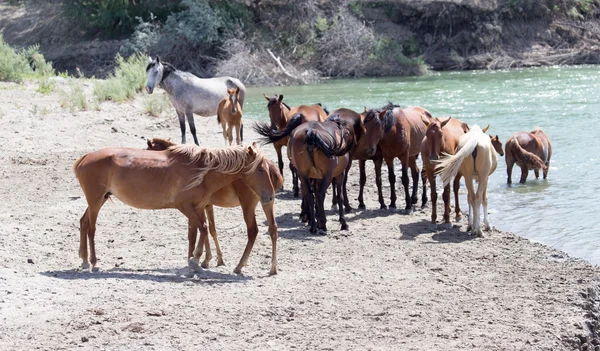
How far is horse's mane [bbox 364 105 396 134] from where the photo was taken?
11.3 metres

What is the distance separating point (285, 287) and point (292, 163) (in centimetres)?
466

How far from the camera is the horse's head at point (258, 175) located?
7.69 m

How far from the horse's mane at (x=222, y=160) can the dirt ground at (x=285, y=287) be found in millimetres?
1034

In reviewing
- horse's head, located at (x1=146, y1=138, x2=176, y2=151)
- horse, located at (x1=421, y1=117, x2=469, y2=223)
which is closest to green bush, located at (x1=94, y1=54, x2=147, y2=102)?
horse, located at (x1=421, y1=117, x2=469, y2=223)

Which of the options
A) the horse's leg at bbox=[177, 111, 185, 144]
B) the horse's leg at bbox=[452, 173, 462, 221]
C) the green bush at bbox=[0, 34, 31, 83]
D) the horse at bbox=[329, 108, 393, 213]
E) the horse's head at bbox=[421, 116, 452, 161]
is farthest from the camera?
the green bush at bbox=[0, 34, 31, 83]

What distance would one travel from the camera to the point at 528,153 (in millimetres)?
13930

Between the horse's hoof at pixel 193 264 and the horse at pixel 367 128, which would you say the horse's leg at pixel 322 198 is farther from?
the horse's hoof at pixel 193 264

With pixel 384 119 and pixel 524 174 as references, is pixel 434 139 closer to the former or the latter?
pixel 384 119

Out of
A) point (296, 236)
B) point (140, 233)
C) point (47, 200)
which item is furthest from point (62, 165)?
point (296, 236)

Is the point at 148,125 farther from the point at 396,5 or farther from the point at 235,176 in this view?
the point at 396,5

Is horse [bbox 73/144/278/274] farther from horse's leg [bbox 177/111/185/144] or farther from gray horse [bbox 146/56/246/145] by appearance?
gray horse [bbox 146/56/246/145]

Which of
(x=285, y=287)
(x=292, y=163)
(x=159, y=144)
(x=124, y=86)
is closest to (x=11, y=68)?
(x=124, y=86)

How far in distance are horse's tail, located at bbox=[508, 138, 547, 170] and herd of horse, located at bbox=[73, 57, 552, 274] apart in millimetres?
18

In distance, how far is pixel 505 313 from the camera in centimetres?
692
